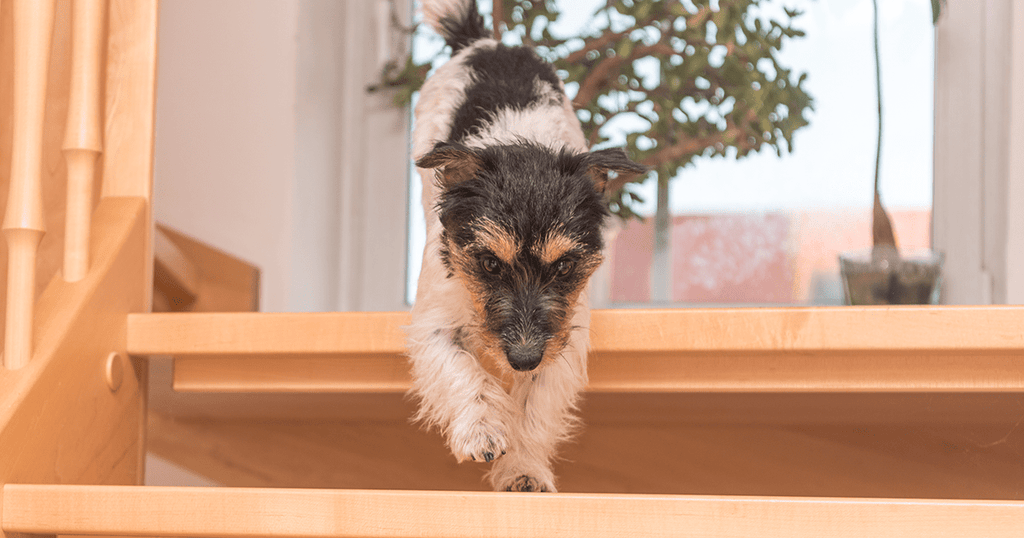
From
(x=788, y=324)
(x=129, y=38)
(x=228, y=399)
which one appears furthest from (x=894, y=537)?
(x=129, y=38)

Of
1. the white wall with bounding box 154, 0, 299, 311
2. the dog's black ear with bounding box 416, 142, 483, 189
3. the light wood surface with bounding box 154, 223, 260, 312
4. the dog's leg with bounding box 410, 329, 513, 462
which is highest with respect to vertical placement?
the white wall with bounding box 154, 0, 299, 311

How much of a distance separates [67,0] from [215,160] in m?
0.79

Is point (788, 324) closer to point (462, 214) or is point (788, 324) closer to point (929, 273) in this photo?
point (462, 214)

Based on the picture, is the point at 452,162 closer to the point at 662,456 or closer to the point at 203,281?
the point at 662,456

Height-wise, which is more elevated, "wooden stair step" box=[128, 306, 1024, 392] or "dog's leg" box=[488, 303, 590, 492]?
"wooden stair step" box=[128, 306, 1024, 392]

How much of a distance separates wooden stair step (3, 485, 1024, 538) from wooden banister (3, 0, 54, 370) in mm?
211

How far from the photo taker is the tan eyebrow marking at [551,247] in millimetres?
905

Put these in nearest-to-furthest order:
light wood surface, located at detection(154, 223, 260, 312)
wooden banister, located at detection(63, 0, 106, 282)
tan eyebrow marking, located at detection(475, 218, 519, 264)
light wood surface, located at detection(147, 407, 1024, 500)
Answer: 1. tan eyebrow marking, located at detection(475, 218, 519, 264)
2. wooden banister, located at detection(63, 0, 106, 282)
3. light wood surface, located at detection(147, 407, 1024, 500)
4. light wood surface, located at detection(154, 223, 260, 312)

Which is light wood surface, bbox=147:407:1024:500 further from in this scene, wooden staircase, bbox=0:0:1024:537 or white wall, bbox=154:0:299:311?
white wall, bbox=154:0:299:311

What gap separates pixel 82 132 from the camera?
3.63 ft

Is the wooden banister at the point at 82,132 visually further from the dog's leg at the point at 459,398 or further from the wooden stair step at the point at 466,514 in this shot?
the dog's leg at the point at 459,398

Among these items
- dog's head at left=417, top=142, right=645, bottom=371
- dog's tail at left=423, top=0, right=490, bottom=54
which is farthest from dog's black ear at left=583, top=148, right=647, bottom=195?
dog's tail at left=423, top=0, right=490, bottom=54

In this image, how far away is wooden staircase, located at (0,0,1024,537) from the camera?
0.84m

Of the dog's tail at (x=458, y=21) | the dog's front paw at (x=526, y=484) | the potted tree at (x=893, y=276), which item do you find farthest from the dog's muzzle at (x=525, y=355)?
the potted tree at (x=893, y=276)
